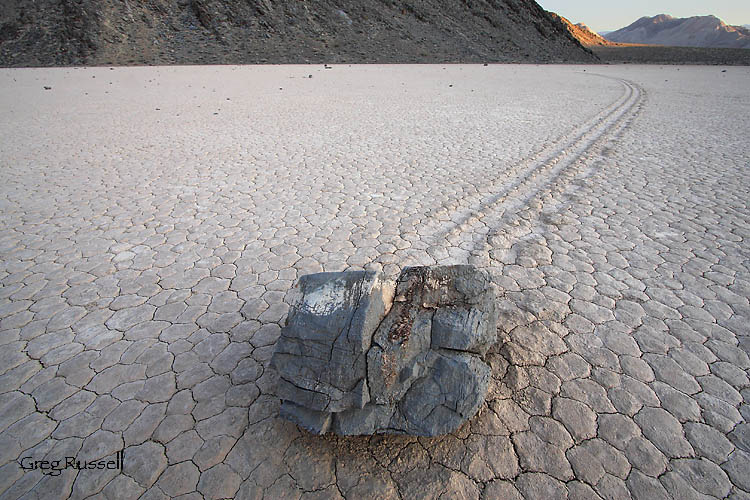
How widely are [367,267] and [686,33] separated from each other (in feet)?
446

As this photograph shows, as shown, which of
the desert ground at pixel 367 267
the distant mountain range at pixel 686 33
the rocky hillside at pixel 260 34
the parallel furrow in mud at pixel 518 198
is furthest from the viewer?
the distant mountain range at pixel 686 33

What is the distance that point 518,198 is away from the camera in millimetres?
5164

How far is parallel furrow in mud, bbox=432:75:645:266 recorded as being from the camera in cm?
417

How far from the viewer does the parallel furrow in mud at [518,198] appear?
13.7 ft

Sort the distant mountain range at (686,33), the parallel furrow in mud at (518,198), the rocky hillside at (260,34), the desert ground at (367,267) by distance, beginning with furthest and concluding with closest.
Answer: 1. the distant mountain range at (686,33)
2. the rocky hillside at (260,34)
3. the parallel furrow in mud at (518,198)
4. the desert ground at (367,267)

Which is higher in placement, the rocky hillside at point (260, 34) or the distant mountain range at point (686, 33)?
the rocky hillside at point (260, 34)

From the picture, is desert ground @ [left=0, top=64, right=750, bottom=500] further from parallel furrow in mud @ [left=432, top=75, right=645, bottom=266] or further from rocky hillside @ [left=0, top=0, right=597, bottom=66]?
rocky hillside @ [left=0, top=0, right=597, bottom=66]

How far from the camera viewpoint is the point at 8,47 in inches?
1055

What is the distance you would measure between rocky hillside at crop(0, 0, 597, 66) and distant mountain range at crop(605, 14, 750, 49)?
224 feet

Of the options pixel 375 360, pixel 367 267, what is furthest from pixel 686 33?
pixel 375 360

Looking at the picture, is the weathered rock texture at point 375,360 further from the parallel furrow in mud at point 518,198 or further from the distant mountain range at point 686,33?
the distant mountain range at point 686,33

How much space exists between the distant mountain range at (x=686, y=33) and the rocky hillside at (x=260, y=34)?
68.2 m

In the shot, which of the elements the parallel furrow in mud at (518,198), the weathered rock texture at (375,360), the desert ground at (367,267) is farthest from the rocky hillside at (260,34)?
the weathered rock texture at (375,360)

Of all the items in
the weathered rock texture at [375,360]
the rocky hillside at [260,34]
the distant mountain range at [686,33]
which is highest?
the weathered rock texture at [375,360]
